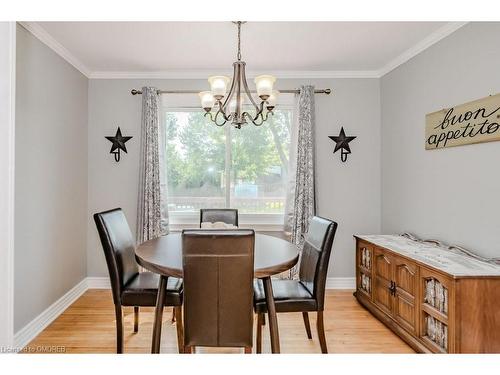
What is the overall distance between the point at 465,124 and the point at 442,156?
0.33 meters

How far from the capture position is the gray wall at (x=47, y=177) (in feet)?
7.30

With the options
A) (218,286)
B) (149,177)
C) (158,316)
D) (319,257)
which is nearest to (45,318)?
(158,316)

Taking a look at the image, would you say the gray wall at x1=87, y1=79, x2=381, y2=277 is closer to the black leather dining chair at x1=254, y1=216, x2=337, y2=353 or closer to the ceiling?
Answer: the ceiling

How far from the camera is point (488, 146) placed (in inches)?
78.9

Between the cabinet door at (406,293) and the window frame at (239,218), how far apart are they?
4.58 feet

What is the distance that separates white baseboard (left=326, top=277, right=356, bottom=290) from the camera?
3449 mm

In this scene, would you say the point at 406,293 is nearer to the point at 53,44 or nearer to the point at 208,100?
the point at 208,100

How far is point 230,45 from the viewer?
8.87 feet

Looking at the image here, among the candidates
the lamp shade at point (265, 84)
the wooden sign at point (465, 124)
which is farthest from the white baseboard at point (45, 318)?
the wooden sign at point (465, 124)

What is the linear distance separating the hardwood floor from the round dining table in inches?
19.8

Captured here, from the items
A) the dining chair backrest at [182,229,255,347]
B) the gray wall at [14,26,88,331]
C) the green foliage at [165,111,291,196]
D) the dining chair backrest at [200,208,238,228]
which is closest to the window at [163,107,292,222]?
the green foliage at [165,111,291,196]

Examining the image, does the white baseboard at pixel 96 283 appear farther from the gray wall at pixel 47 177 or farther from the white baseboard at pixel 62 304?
the gray wall at pixel 47 177
